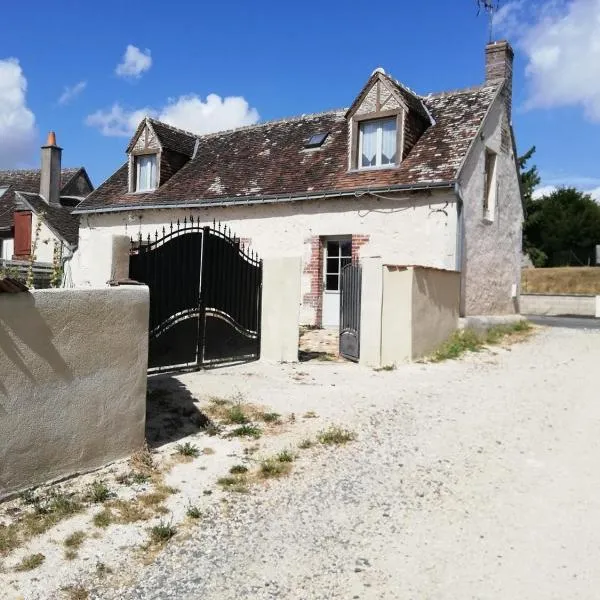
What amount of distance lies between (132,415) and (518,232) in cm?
1429

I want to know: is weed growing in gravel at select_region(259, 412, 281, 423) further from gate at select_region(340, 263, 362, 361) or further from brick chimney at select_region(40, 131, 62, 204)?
brick chimney at select_region(40, 131, 62, 204)

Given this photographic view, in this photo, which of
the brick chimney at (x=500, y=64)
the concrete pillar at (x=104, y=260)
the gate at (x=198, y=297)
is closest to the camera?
the concrete pillar at (x=104, y=260)

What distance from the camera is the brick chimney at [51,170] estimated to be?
86.1 feet

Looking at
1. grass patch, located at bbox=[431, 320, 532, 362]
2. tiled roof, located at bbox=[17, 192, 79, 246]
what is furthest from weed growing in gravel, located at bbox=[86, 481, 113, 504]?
tiled roof, located at bbox=[17, 192, 79, 246]

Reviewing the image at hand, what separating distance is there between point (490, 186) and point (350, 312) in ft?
22.1

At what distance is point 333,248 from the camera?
1441 cm

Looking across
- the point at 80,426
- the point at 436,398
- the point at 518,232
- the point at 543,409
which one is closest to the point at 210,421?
the point at 80,426

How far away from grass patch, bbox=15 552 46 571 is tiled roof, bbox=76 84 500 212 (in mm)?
10673

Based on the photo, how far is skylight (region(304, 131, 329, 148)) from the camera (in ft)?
52.2

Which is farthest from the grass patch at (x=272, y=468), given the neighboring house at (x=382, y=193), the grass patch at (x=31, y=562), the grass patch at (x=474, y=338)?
the neighboring house at (x=382, y=193)

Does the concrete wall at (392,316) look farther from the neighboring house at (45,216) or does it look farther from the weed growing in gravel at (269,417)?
the neighboring house at (45,216)

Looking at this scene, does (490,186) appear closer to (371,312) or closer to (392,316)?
(392,316)

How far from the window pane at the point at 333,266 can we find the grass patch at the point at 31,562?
37.7ft

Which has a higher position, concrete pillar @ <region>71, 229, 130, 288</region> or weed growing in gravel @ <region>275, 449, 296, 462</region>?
concrete pillar @ <region>71, 229, 130, 288</region>
